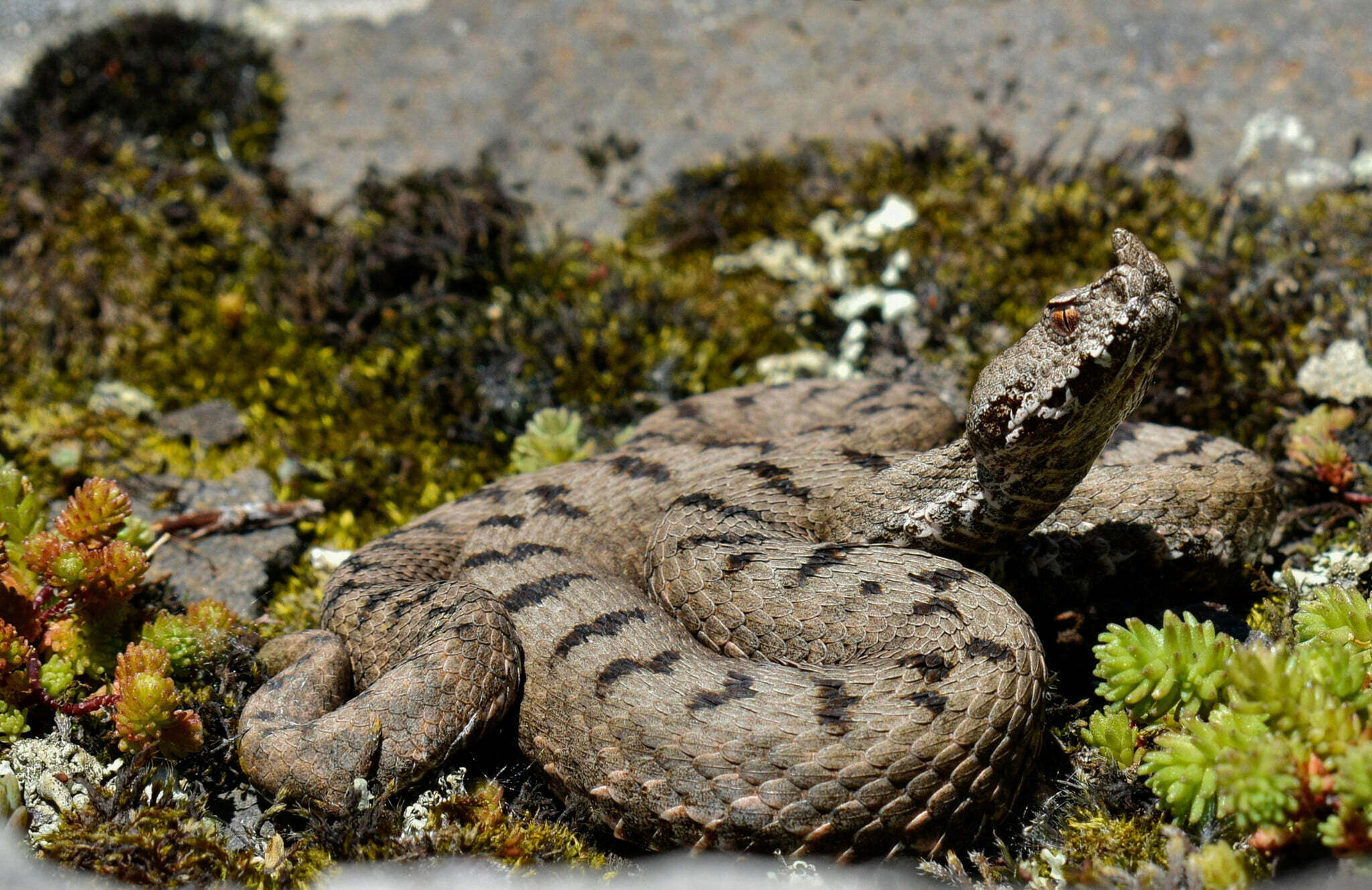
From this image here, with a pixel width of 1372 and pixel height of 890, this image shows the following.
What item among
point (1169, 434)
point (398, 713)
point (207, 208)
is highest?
point (207, 208)

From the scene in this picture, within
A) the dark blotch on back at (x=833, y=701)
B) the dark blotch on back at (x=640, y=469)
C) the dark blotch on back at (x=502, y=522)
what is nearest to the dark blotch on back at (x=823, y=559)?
the dark blotch on back at (x=833, y=701)

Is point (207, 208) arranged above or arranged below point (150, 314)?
above

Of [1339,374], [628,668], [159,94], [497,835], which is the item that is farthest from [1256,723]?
[159,94]

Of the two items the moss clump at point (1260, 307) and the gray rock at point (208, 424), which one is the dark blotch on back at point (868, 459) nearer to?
the moss clump at point (1260, 307)

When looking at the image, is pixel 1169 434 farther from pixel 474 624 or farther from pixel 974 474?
pixel 474 624

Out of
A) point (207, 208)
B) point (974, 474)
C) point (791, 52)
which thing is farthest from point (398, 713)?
point (791, 52)

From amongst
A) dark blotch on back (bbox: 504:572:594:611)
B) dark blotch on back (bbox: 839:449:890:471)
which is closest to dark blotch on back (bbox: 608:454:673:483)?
dark blotch on back (bbox: 504:572:594:611)
